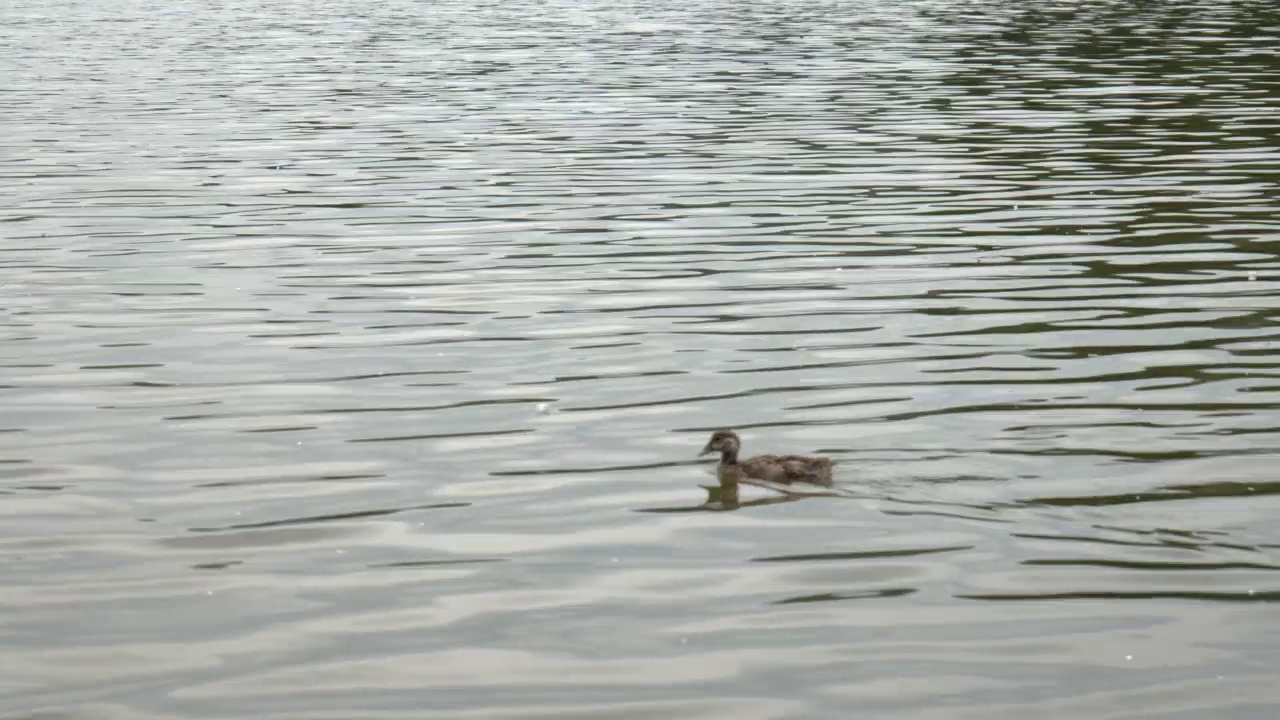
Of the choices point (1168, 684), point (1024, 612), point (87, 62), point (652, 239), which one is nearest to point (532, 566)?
point (1024, 612)

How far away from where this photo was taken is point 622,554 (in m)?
11.2

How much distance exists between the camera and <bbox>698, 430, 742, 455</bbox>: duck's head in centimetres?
1252

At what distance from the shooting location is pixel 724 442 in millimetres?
12578

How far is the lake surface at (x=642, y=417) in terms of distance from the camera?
31.7 feet

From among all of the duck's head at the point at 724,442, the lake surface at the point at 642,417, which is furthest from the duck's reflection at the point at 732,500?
the duck's head at the point at 724,442

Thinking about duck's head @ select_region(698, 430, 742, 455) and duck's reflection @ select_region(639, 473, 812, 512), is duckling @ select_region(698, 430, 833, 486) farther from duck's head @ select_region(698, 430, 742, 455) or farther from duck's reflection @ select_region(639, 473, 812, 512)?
duck's head @ select_region(698, 430, 742, 455)

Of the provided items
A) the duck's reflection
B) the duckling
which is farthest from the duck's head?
the duck's reflection

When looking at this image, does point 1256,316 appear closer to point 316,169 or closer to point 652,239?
point 652,239

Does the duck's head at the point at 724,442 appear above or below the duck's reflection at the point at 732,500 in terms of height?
above

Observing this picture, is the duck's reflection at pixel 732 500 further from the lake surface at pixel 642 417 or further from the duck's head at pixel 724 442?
the duck's head at pixel 724 442

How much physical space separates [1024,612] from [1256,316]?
7607mm

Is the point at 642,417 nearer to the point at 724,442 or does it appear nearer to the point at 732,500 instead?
the point at 724,442

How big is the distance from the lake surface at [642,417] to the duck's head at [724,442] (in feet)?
0.78

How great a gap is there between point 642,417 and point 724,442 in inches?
63.6
